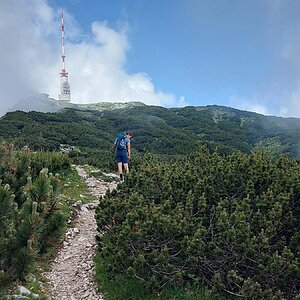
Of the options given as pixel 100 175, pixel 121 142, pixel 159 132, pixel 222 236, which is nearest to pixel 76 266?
pixel 222 236

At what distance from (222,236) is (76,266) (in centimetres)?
344

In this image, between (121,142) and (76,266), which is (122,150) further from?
(76,266)

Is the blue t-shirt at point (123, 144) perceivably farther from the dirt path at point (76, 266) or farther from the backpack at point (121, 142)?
the dirt path at point (76, 266)

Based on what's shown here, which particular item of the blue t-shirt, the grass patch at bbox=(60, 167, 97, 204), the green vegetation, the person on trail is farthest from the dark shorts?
the green vegetation

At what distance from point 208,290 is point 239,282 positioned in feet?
1.71

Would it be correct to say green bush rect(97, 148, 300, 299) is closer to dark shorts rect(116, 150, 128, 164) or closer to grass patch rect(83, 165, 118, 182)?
dark shorts rect(116, 150, 128, 164)

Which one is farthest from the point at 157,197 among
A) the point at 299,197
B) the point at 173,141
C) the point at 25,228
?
the point at 173,141

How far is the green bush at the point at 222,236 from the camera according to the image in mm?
5816

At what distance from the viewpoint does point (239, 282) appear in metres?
5.93

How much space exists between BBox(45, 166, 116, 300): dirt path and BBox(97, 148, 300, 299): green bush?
2.16 ft

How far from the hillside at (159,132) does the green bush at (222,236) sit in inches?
806

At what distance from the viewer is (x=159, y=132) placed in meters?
65.9

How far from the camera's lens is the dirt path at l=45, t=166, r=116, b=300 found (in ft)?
22.5

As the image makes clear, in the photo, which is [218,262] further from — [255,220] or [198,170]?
[198,170]
